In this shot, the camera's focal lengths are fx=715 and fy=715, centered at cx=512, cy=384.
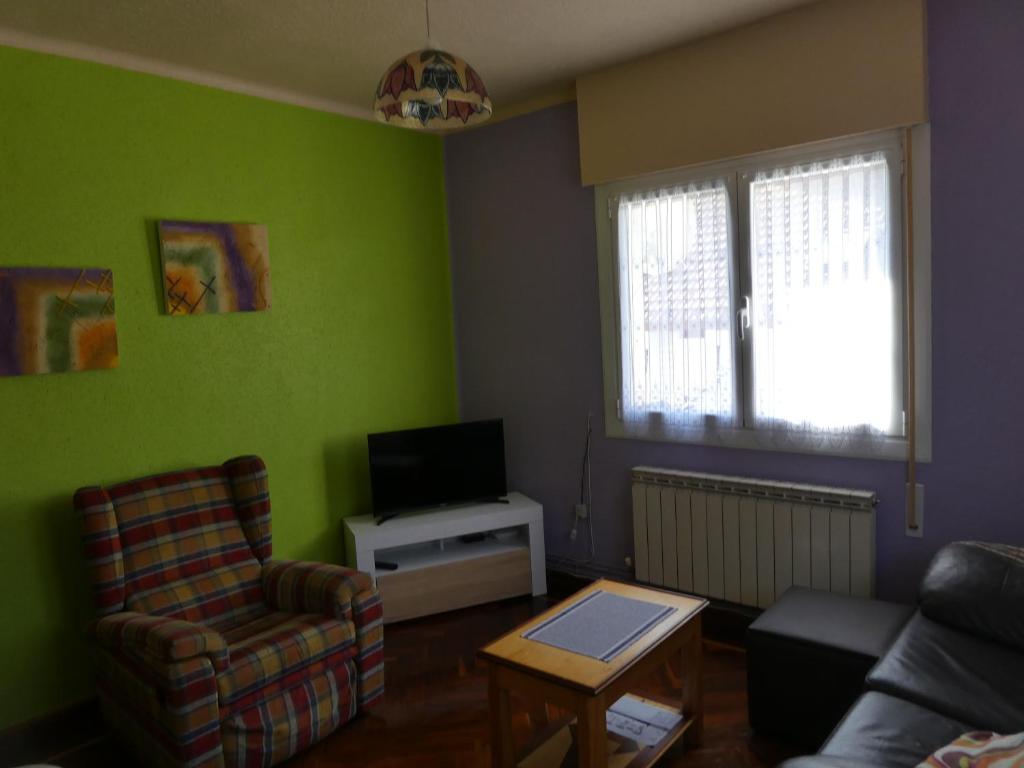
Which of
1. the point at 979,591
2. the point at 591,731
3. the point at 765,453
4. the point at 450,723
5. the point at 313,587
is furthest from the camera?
the point at 765,453

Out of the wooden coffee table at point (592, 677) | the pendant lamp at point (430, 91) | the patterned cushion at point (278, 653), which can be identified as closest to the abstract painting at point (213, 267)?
the patterned cushion at point (278, 653)

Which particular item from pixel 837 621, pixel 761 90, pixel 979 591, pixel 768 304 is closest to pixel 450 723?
pixel 837 621

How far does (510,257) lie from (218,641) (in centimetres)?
254

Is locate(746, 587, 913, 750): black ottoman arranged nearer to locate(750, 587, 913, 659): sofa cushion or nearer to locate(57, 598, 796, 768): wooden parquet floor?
locate(750, 587, 913, 659): sofa cushion

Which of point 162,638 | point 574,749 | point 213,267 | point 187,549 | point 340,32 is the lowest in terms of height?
point 574,749

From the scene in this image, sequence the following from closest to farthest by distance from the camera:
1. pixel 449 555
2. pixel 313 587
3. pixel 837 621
Result: pixel 837 621
pixel 313 587
pixel 449 555

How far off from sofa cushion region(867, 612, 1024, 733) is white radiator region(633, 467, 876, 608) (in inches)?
25.2

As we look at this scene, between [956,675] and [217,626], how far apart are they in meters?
2.64

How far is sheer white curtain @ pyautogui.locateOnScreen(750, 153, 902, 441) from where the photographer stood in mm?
2861

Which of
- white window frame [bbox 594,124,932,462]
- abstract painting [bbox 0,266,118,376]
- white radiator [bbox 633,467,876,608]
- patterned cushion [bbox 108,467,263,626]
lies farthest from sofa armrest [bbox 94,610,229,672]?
white window frame [bbox 594,124,932,462]

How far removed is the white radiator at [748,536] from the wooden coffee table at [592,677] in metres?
0.75

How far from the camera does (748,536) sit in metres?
3.24

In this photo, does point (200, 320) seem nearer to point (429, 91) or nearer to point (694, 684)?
point (429, 91)

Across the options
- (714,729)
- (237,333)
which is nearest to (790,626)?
(714,729)
